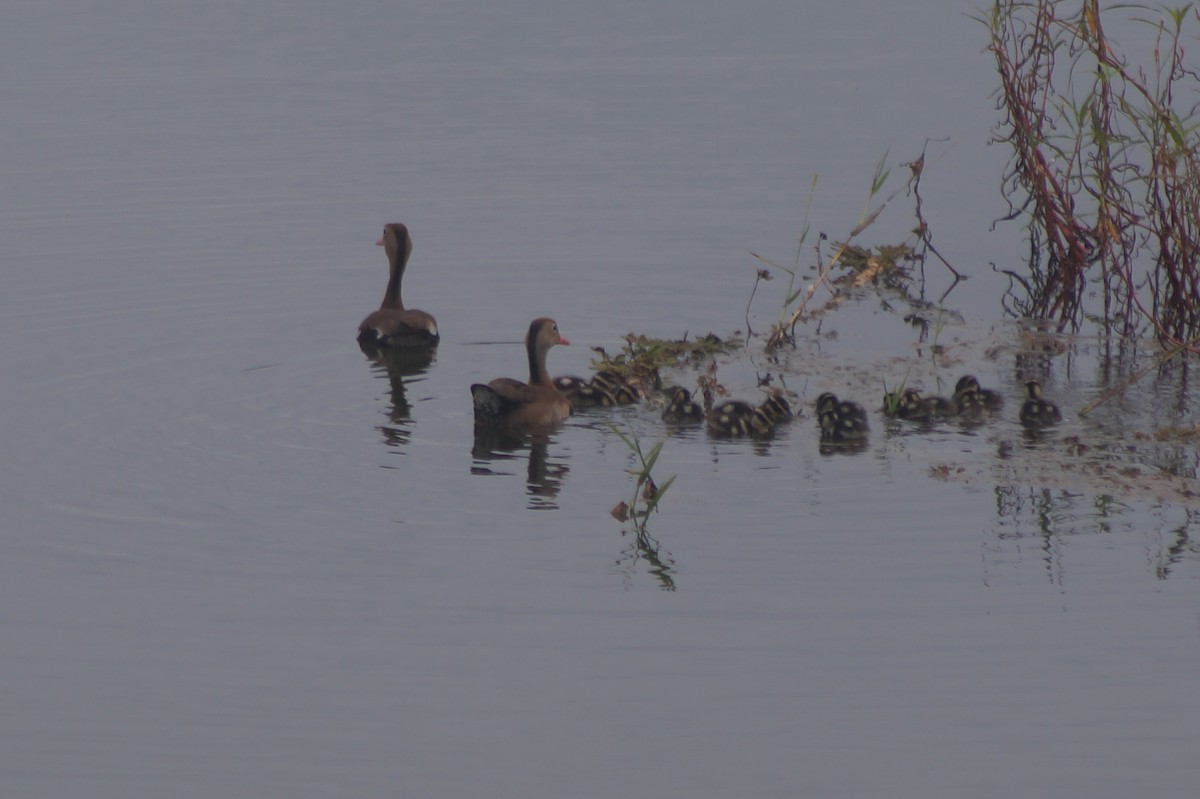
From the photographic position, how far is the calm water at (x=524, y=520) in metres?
6.88

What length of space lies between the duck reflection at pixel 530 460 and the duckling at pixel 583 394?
0.60 meters

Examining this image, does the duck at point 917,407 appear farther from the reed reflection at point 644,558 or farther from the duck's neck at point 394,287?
the duck's neck at point 394,287

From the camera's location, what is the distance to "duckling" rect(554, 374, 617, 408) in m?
11.4

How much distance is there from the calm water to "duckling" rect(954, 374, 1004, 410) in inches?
5.5

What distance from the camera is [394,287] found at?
540 inches

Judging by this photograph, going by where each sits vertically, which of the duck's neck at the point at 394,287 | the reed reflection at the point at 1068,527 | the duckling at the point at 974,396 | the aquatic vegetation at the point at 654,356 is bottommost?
the reed reflection at the point at 1068,527

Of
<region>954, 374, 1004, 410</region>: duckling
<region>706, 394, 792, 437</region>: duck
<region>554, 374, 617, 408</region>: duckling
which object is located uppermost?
<region>954, 374, 1004, 410</region>: duckling

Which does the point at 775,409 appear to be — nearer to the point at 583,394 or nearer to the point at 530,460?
the point at 583,394

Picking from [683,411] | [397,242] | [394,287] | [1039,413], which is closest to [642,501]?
[683,411]

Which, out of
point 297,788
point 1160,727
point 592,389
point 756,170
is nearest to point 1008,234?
point 756,170

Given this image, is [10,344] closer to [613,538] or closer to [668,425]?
[668,425]

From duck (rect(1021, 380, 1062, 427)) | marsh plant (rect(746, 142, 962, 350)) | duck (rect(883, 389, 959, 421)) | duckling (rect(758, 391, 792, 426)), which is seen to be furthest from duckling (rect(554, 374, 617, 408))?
duck (rect(1021, 380, 1062, 427))

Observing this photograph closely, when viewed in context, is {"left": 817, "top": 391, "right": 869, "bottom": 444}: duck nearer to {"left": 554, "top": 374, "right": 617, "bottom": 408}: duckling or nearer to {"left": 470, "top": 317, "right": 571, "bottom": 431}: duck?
{"left": 554, "top": 374, "right": 617, "bottom": 408}: duckling

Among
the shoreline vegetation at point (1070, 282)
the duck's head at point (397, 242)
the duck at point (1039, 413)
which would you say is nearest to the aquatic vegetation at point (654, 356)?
the shoreline vegetation at point (1070, 282)
